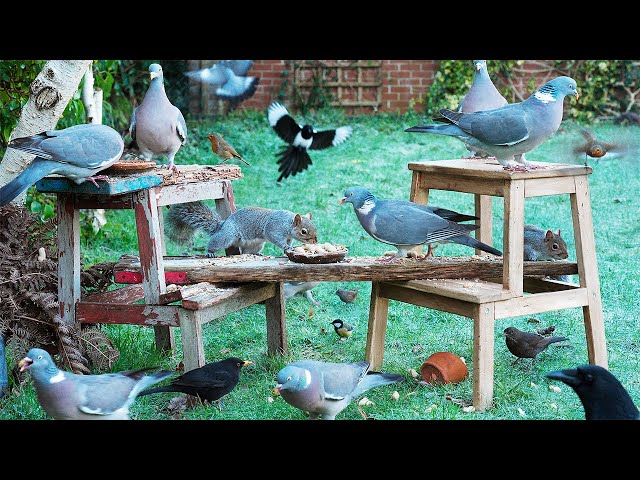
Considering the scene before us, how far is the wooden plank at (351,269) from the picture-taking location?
478cm

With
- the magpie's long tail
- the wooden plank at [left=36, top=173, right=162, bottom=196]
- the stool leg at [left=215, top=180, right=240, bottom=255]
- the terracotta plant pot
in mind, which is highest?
the magpie's long tail

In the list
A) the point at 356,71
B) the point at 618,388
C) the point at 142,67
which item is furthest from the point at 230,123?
the point at 618,388

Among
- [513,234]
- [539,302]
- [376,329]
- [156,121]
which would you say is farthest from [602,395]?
[156,121]

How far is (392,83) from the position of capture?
12.9 m

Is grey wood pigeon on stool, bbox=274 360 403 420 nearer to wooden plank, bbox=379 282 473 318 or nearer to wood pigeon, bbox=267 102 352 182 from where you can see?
wooden plank, bbox=379 282 473 318

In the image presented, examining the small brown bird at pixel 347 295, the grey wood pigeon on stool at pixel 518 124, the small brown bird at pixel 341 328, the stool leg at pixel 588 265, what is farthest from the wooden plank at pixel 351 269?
the small brown bird at pixel 347 295

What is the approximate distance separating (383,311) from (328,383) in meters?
1.21

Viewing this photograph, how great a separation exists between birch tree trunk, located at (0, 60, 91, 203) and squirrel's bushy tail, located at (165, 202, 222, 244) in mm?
1119

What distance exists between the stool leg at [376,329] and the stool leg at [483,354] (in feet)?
2.93

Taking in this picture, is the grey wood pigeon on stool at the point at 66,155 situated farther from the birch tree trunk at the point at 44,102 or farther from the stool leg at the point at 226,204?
the stool leg at the point at 226,204

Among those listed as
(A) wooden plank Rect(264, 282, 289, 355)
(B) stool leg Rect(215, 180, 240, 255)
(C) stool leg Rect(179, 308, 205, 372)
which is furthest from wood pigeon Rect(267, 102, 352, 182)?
(C) stool leg Rect(179, 308, 205, 372)

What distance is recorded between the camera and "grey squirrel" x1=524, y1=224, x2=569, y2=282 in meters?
6.21

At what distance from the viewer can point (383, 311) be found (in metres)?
5.26

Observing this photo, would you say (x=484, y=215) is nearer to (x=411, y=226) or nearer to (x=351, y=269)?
(x=411, y=226)
